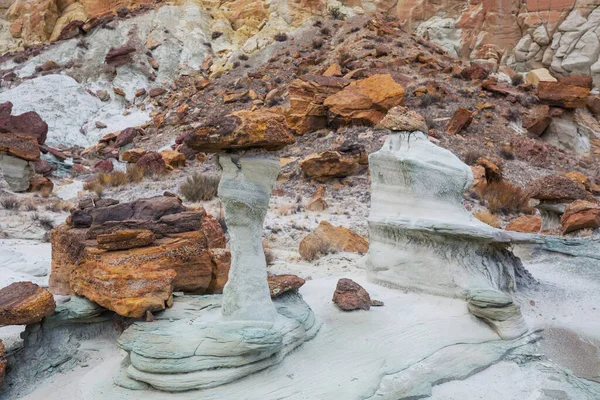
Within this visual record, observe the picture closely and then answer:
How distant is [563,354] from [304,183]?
8.20 m

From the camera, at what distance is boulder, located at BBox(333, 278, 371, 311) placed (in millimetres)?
4863

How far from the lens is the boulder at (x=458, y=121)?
14586 millimetres

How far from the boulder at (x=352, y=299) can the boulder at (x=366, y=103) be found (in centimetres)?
1021

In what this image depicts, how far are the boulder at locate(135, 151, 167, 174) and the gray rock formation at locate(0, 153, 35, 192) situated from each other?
10.2 ft

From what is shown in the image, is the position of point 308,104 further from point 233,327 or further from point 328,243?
point 233,327

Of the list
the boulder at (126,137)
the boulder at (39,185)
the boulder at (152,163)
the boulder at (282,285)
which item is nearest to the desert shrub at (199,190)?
the boulder at (152,163)

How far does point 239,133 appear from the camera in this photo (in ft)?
12.0

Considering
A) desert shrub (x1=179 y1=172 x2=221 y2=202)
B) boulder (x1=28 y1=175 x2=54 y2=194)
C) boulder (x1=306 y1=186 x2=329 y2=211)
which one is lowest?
boulder (x1=306 y1=186 x2=329 y2=211)

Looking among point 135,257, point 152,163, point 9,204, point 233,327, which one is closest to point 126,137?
point 152,163

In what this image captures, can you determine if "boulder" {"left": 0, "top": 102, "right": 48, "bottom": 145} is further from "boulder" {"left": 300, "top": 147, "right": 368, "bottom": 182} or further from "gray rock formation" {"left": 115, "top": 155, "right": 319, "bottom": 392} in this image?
"gray rock formation" {"left": 115, "top": 155, "right": 319, "bottom": 392}

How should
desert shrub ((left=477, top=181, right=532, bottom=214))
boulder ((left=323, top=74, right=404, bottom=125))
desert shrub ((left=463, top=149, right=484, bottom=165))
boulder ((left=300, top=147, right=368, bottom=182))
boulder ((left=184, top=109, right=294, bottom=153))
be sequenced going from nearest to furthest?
boulder ((left=184, top=109, right=294, bottom=153))
desert shrub ((left=477, top=181, right=532, bottom=214))
boulder ((left=300, top=147, right=368, bottom=182))
desert shrub ((left=463, top=149, right=484, bottom=165))
boulder ((left=323, top=74, right=404, bottom=125))

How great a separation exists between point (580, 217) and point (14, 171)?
13.1 m

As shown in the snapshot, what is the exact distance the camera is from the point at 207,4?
32.4 metres

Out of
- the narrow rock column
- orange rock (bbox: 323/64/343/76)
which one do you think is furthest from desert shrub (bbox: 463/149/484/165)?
the narrow rock column
